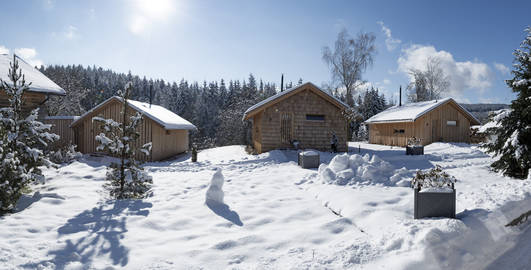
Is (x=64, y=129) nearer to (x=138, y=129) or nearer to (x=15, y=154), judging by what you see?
(x=138, y=129)

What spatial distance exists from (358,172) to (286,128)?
7.83m

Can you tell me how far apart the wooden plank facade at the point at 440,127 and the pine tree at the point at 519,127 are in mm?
11683

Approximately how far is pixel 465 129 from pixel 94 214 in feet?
81.5

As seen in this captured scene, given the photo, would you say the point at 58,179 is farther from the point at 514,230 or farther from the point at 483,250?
the point at 514,230

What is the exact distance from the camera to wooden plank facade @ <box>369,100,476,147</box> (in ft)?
66.2

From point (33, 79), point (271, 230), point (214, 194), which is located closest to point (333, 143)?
point (214, 194)

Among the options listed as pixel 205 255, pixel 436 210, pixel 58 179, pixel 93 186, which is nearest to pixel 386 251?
pixel 436 210

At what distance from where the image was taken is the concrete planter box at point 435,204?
15.3 feet

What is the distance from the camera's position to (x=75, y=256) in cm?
374

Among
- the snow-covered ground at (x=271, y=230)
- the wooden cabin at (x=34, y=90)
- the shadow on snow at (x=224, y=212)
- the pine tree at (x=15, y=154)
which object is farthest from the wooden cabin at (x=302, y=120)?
the pine tree at (x=15, y=154)

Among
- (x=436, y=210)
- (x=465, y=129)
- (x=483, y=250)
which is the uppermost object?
(x=465, y=129)

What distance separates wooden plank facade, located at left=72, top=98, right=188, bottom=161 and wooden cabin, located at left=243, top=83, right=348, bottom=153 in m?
5.23

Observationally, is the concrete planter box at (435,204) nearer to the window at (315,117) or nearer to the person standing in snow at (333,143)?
the person standing in snow at (333,143)

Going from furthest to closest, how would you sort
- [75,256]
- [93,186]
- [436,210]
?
[93,186] < [436,210] < [75,256]
